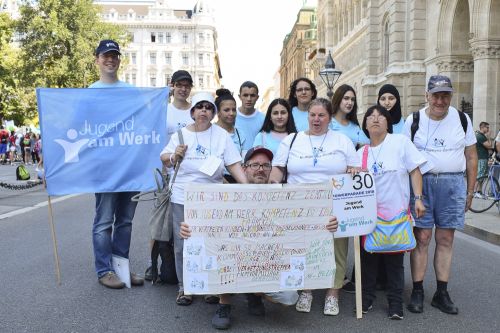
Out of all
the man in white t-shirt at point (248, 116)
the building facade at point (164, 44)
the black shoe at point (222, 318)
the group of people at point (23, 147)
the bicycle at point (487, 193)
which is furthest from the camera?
the building facade at point (164, 44)

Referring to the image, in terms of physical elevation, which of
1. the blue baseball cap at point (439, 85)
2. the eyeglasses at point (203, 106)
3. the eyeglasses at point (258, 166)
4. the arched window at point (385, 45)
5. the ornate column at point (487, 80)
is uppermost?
the arched window at point (385, 45)

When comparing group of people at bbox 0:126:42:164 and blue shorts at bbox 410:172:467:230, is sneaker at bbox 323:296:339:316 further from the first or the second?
group of people at bbox 0:126:42:164

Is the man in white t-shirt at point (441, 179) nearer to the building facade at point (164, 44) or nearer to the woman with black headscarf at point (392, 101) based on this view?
the woman with black headscarf at point (392, 101)

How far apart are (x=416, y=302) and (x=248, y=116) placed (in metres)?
2.82

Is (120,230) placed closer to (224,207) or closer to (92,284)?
(92,284)

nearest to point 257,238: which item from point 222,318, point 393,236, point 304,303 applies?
point 222,318

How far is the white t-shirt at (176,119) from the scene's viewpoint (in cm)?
604

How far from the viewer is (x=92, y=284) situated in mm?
5820

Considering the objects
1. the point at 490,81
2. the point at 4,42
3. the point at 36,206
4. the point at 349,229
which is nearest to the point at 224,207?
the point at 349,229

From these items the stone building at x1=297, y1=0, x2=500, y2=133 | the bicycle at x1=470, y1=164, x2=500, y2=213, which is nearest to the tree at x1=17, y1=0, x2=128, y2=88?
the stone building at x1=297, y1=0, x2=500, y2=133

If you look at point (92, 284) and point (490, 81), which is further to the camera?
point (490, 81)

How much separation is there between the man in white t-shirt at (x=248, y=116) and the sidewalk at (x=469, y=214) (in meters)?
4.85

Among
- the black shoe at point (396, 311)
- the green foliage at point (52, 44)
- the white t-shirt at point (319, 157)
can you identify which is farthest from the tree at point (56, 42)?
the black shoe at point (396, 311)

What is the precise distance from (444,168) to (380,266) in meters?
1.50
